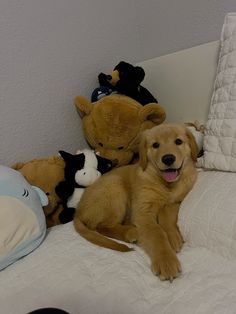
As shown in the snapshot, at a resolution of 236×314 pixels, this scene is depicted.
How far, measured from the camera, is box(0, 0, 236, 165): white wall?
1307 mm

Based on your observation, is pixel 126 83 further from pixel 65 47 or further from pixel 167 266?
pixel 167 266

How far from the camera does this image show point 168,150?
44.5 inches

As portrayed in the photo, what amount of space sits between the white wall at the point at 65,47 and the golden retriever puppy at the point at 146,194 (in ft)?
1.16

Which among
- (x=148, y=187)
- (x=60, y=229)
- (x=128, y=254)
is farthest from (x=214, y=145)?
(x=60, y=229)

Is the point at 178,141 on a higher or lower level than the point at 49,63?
lower

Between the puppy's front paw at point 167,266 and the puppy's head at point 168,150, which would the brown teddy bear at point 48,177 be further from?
the puppy's front paw at point 167,266

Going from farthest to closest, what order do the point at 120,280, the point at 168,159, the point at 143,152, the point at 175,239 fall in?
the point at 143,152
the point at 168,159
the point at 175,239
the point at 120,280

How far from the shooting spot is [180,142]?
46.4 inches

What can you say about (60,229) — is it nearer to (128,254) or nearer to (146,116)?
(128,254)

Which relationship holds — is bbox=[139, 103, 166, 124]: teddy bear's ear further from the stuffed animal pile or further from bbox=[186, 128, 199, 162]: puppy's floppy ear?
bbox=[186, 128, 199, 162]: puppy's floppy ear

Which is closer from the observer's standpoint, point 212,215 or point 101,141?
point 212,215

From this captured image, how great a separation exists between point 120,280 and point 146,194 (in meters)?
0.40

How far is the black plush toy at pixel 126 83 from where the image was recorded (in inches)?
57.2

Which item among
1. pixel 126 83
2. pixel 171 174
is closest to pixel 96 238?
pixel 171 174
